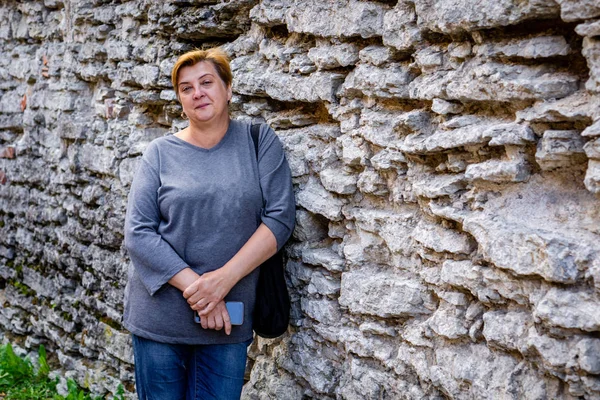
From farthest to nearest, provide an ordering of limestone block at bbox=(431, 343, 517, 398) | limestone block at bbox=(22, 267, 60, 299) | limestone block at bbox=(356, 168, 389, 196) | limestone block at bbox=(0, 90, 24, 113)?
1. limestone block at bbox=(0, 90, 24, 113)
2. limestone block at bbox=(22, 267, 60, 299)
3. limestone block at bbox=(356, 168, 389, 196)
4. limestone block at bbox=(431, 343, 517, 398)

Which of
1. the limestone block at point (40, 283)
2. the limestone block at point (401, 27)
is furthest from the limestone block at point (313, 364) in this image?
the limestone block at point (40, 283)

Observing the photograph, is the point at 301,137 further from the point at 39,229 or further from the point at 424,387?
the point at 39,229

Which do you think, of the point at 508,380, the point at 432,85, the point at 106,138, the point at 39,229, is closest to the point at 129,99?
the point at 106,138

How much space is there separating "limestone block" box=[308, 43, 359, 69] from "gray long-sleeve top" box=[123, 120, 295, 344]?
41 cm

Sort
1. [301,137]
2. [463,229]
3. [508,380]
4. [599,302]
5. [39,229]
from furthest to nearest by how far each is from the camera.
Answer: [39,229], [301,137], [463,229], [508,380], [599,302]

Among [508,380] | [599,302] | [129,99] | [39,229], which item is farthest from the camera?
[39,229]

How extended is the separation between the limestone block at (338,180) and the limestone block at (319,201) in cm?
5

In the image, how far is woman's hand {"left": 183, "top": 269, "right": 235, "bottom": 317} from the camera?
271 centimetres

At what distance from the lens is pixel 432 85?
2.34m

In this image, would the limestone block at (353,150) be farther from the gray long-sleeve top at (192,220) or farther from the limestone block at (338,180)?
the gray long-sleeve top at (192,220)

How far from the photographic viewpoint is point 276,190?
2844mm

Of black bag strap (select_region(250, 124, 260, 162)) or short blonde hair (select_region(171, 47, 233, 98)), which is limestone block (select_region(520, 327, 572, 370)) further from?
short blonde hair (select_region(171, 47, 233, 98))

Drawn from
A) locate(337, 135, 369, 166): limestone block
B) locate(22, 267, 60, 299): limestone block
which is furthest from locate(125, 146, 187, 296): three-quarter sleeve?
locate(22, 267, 60, 299): limestone block

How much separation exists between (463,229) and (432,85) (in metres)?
0.47
